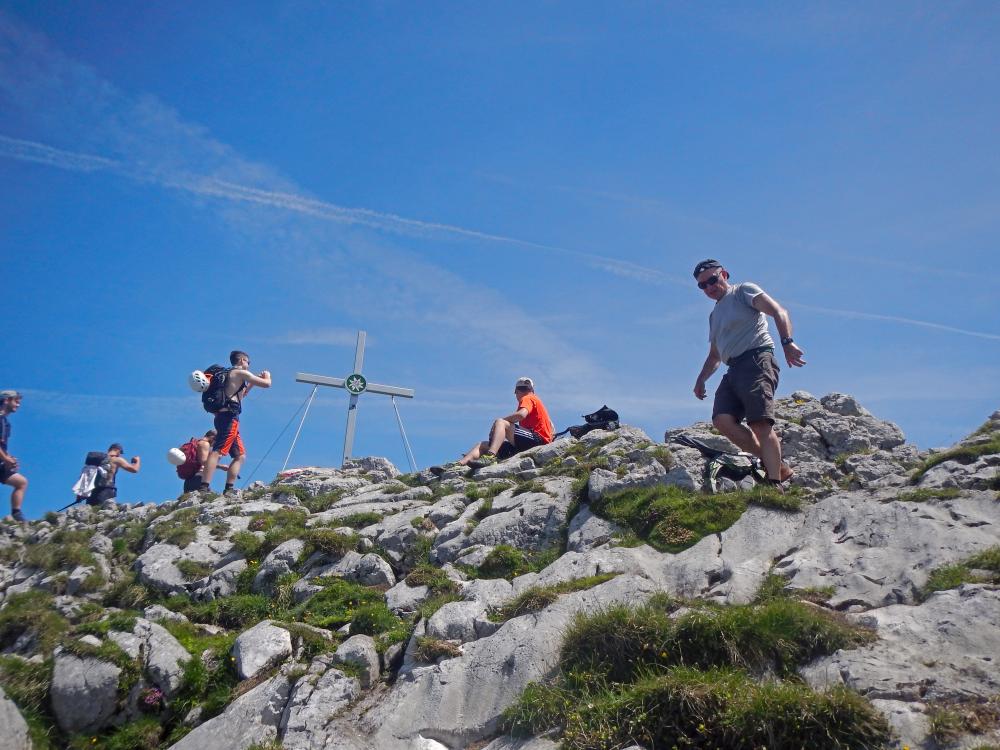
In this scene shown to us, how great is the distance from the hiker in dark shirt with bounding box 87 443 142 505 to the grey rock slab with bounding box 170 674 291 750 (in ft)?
52.4

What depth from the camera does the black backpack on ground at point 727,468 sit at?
13281 mm

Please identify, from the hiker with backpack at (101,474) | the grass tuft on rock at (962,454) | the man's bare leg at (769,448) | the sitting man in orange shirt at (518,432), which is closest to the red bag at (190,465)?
the hiker with backpack at (101,474)

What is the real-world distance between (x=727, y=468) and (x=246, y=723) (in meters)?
8.45

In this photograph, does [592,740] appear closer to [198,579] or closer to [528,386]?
[198,579]

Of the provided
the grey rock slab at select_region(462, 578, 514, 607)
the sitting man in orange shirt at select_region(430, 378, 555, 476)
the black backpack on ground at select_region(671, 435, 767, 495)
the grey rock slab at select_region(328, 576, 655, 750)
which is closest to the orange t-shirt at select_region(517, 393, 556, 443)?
the sitting man in orange shirt at select_region(430, 378, 555, 476)

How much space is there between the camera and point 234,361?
2038 centimetres

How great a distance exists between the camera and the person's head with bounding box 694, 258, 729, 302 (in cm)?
1310

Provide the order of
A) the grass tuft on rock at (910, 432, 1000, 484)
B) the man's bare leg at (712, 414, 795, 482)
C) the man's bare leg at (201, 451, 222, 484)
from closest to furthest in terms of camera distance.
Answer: the grass tuft on rock at (910, 432, 1000, 484) < the man's bare leg at (712, 414, 795, 482) < the man's bare leg at (201, 451, 222, 484)

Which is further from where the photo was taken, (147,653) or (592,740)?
(147,653)

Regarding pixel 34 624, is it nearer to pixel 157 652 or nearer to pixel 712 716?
pixel 157 652

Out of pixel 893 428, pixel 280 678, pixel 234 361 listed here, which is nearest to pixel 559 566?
pixel 280 678

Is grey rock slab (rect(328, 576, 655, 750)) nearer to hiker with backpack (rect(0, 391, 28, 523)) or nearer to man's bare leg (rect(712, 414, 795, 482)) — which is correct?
man's bare leg (rect(712, 414, 795, 482))

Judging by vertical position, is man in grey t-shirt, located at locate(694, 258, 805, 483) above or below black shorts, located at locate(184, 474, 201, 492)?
above

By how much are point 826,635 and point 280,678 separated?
598cm
